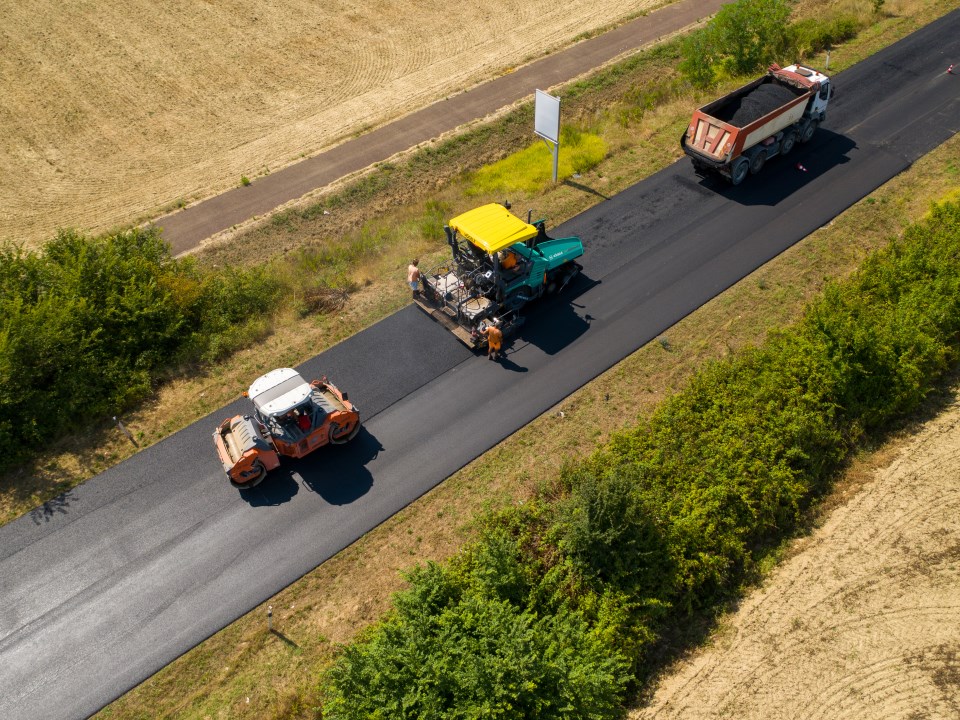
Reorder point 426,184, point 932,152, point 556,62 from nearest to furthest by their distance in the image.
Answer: point 932,152
point 426,184
point 556,62

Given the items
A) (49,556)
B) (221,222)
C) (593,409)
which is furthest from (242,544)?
(221,222)

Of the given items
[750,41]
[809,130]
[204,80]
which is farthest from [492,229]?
[204,80]

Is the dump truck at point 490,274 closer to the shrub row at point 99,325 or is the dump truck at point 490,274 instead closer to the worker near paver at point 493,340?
the worker near paver at point 493,340

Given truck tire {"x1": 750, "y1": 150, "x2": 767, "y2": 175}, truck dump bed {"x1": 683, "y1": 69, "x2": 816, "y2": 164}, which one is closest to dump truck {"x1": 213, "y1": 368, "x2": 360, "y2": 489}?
truck dump bed {"x1": 683, "y1": 69, "x2": 816, "y2": 164}

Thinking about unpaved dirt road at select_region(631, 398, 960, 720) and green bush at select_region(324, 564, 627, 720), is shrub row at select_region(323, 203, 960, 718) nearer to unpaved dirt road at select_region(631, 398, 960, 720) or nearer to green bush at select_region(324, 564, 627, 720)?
green bush at select_region(324, 564, 627, 720)

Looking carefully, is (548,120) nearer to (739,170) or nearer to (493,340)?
(739,170)

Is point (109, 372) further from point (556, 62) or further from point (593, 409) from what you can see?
point (556, 62)

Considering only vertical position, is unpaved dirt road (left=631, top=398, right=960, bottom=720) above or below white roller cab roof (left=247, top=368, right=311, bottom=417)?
below

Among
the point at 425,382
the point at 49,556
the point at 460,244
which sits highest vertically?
the point at 460,244
